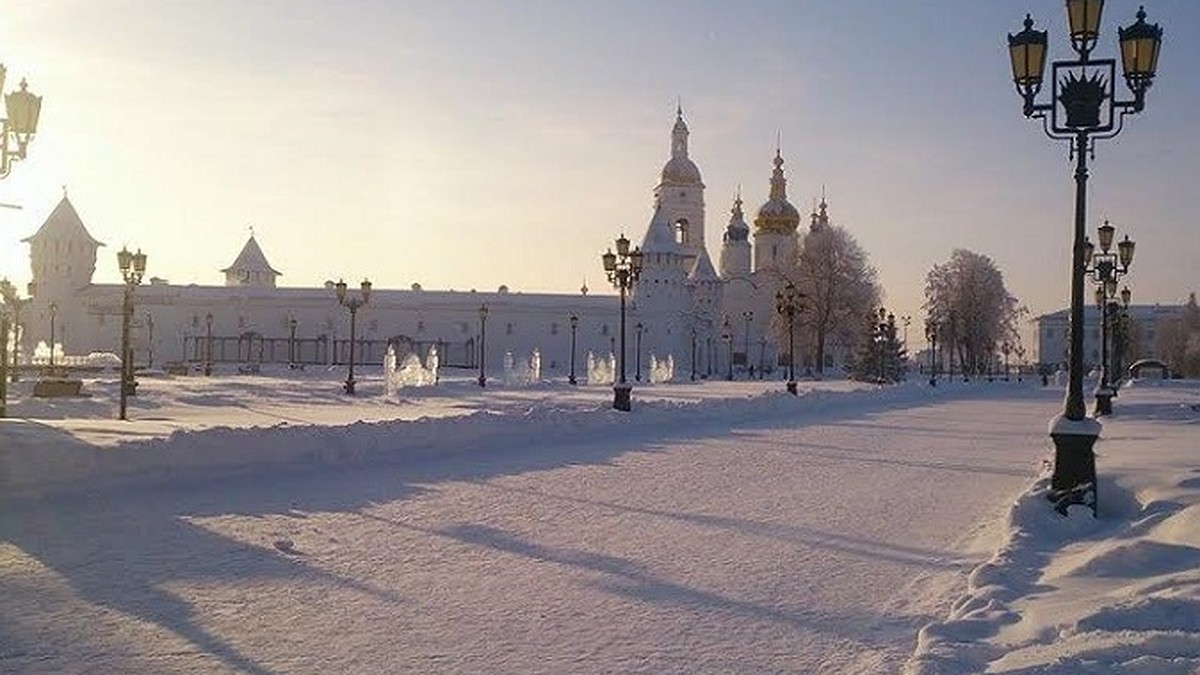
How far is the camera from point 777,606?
235 inches

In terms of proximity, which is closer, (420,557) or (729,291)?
(420,557)

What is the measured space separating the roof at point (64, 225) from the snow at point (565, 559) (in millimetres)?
71266

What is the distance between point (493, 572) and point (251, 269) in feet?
303

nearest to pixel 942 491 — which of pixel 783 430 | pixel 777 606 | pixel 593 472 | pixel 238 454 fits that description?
pixel 593 472

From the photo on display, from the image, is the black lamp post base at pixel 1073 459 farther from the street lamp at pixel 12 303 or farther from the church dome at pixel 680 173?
the church dome at pixel 680 173

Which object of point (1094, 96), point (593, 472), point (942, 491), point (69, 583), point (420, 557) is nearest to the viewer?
point (69, 583)

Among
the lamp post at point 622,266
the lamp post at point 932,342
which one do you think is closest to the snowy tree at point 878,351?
the lamp post at point 932,342

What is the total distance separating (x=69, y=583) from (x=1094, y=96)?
326 inches

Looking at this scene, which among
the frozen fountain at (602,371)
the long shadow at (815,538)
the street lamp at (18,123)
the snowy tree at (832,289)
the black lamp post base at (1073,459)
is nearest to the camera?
the long shadow at (815,538)

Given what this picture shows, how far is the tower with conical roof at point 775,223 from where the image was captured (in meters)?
87.1

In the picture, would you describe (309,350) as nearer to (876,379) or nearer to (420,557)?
(876,379)

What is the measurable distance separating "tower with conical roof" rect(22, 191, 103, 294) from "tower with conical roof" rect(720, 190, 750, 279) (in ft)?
148

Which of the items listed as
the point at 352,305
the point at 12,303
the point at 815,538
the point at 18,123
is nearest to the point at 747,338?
the point at 352,305

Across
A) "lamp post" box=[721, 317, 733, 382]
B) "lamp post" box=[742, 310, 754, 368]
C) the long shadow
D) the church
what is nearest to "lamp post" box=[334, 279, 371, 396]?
the long shadow
